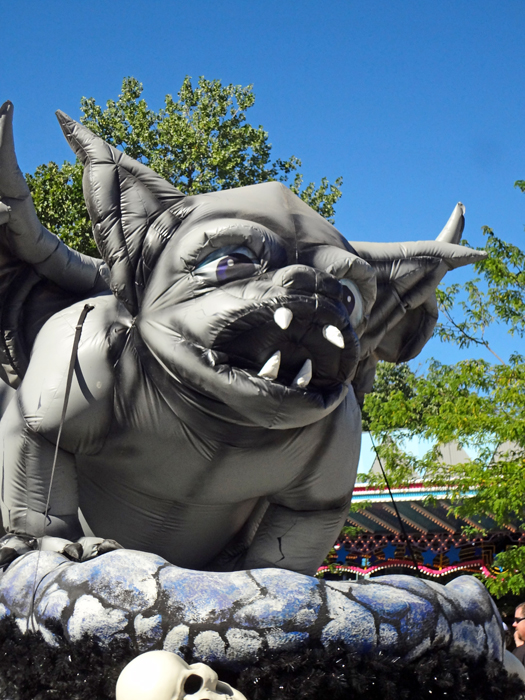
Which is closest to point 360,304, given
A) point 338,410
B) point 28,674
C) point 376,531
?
point 338,410

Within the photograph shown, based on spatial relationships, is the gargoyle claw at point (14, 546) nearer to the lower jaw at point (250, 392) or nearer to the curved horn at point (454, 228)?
the lower jaw at point (250, 392)

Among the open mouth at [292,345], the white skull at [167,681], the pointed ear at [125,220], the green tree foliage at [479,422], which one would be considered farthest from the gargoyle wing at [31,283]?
the green tree foliage at [479,422]

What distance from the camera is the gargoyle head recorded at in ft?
7.38

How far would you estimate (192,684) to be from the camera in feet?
5.83

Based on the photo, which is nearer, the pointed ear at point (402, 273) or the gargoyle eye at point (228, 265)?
the gargoyle eye at point (228, 265)

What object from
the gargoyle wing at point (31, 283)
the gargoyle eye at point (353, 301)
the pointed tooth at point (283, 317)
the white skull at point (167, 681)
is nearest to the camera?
the white skull at point (167, 681)

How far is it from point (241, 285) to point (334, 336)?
0.29 meters

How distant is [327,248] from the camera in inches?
98.1

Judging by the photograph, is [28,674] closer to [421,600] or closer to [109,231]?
[421,600]

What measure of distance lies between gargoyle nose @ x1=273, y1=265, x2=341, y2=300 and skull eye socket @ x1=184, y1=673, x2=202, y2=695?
39.4 inches

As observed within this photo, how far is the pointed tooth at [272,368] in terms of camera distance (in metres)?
2.23

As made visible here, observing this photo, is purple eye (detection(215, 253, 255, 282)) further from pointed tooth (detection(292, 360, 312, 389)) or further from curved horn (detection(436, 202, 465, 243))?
curved horn (detection(436, 202, 465, 243))

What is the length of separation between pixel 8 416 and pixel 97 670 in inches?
40.9

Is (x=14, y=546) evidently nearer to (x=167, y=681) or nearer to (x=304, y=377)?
(x=167, y=681)
